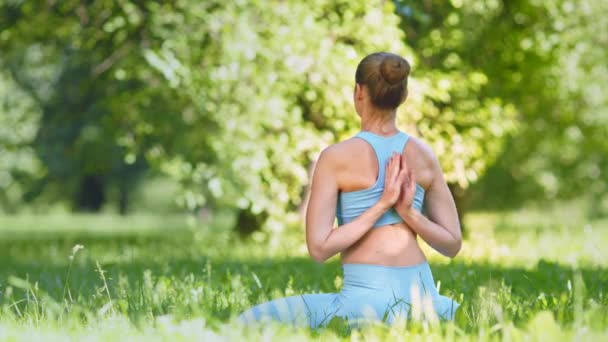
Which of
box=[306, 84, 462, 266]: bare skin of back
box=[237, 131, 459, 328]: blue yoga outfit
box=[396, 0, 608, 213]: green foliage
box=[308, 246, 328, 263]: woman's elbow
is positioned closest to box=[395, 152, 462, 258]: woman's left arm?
box=[306, 84, 462, 266]: bare skin of back

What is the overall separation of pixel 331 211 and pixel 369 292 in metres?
0.41

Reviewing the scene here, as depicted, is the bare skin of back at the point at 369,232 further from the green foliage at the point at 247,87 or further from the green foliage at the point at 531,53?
the green foliage at the point at 531,53

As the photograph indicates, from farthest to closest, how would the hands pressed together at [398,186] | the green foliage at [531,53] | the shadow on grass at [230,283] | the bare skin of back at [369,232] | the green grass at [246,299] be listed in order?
the green foliage at [531,53], the shadow on grass at [230,283], the bare skin of back at [369,232], the hands pressed together at [398,186], the green grass at [246,299]

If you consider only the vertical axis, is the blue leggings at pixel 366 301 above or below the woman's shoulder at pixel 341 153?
below

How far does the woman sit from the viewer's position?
4.14 meters

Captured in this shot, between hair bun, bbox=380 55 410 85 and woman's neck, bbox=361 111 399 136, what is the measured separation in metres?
0.20

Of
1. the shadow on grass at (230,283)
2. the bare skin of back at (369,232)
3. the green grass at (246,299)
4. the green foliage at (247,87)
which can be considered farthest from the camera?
the green foliage at (247,87)

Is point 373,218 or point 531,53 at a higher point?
point 531,53

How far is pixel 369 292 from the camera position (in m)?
4.16

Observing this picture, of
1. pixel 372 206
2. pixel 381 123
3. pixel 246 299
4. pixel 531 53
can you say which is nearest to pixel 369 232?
pixel 372 206

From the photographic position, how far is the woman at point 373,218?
4.14m

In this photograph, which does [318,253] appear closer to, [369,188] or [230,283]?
[369,188]

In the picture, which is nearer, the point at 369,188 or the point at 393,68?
the point at 393,68

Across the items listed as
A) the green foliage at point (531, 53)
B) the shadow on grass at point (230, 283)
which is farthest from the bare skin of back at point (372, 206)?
the green foliage at point (531, 53)
